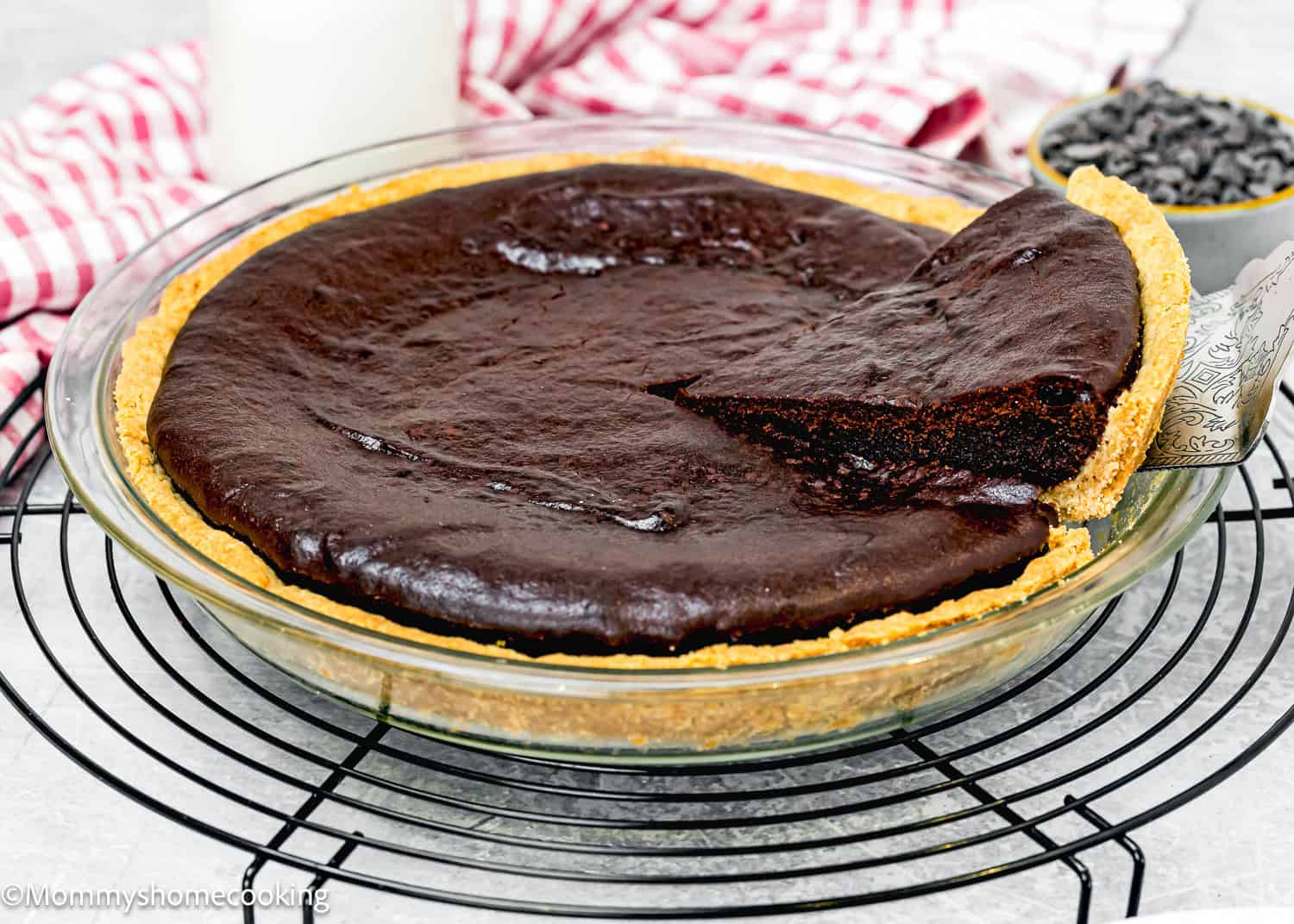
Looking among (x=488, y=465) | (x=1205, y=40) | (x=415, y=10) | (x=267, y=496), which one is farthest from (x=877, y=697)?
(x=1205, y=40)

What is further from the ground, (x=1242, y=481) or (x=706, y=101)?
(x=706, y=101)

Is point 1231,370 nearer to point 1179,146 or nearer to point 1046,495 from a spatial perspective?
point 1046,495

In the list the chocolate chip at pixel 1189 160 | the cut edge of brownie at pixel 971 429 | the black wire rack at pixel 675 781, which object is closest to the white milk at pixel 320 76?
the black wire rack at pixel 675 781

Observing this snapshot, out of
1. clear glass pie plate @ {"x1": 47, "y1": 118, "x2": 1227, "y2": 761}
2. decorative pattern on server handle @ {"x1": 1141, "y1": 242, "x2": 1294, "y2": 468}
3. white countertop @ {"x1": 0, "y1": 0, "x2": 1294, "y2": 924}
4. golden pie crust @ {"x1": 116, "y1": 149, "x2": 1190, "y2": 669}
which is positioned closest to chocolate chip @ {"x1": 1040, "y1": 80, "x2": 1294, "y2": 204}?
golden pie crust @ {"x1": 116, "y1": 149, "x2": 1190, "y2": 669}

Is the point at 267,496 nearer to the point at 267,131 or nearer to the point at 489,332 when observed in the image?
the point at 489,332

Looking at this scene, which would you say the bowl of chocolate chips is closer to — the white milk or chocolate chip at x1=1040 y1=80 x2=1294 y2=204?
chocolate chip at x1=1040 y1=80 x2=1294 y2=204
